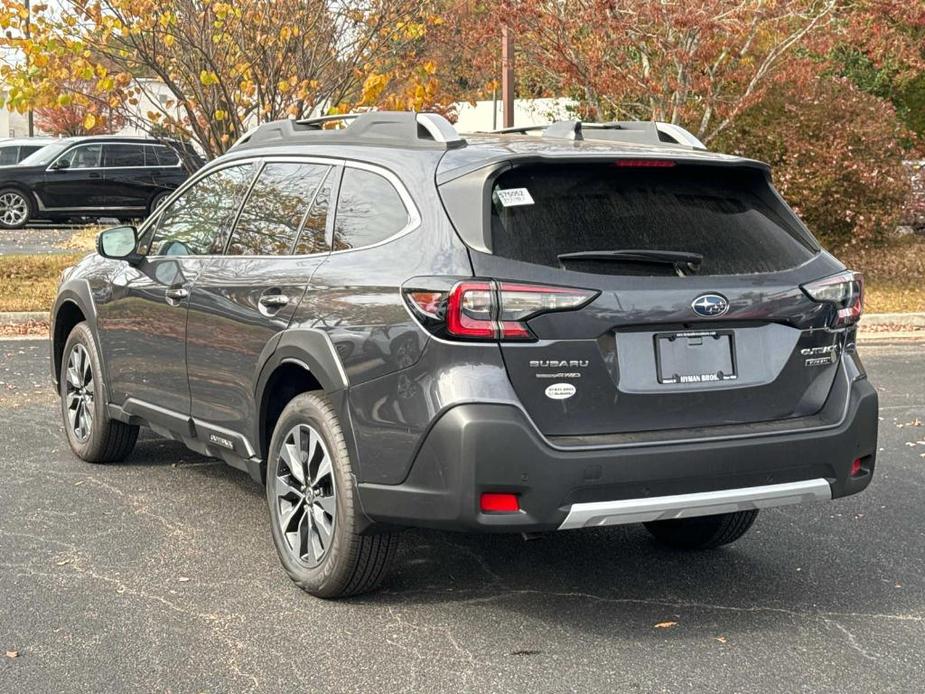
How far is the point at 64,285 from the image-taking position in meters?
7.45

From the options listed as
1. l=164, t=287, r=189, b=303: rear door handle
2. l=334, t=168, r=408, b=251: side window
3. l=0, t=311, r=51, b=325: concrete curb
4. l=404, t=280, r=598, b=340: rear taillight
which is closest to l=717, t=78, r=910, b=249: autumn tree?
l=0, t=311, r=51, b=325: concrete curb

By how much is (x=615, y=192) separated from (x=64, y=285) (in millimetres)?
3849

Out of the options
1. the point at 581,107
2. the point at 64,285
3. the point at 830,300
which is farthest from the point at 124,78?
the point at 830,300

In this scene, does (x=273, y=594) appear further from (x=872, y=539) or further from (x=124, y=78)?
(x=124, y=78)

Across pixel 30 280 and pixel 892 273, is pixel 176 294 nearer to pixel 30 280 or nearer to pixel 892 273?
pixel 30 280

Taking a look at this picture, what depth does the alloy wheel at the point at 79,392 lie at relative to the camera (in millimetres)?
7266

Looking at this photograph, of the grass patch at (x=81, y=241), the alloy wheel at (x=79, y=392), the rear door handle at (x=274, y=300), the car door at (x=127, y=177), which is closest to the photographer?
the rear door handle at (x=274, y=300)

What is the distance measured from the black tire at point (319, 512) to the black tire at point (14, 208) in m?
22.2

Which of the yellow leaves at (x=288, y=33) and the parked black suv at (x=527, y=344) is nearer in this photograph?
the parked black suv at (x=527, y=344)

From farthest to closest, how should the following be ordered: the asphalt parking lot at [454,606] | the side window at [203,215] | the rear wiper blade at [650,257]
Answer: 1. the side window at [203,215]
2. the rear wiper blade at [650,257]
3. the asphalt parking lot at [454,606]

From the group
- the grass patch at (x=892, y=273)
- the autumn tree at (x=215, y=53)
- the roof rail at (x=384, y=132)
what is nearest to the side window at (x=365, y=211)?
the roof rail at (x=384, y=132)

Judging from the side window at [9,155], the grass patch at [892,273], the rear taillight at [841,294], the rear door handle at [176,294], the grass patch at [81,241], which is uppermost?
the rear taillight at [841,294]

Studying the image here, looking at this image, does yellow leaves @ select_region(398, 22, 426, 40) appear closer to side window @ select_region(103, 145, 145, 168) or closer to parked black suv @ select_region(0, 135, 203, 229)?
parked black suv @ select_region(0, 135, 203, 229)

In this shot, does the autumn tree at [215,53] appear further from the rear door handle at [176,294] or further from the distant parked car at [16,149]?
the distant parked car at [16,149]
